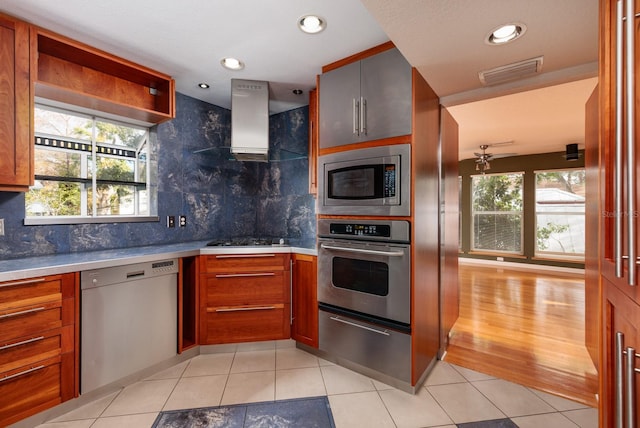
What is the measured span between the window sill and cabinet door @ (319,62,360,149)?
174cm

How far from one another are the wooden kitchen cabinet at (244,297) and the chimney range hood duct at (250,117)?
100cm

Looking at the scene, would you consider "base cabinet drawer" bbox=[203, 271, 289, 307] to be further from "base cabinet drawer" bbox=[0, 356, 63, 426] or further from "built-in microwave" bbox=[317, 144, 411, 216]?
"base cabinet drawer" bbox=[0, 356, 63, 426]

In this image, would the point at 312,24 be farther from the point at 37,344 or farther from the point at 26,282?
the point at 37,344

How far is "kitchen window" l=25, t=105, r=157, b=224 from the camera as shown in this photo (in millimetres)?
2168

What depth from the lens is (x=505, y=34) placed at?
1499mm

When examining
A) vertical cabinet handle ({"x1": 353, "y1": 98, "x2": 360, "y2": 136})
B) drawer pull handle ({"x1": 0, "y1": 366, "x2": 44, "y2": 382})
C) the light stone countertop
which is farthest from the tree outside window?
vertical cabinet handle ({"x1": 353, "y1": 98, "x2": 360, "y2": 136})

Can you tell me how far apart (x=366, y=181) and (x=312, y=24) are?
3.49 feet

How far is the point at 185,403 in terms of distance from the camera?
1806 mm

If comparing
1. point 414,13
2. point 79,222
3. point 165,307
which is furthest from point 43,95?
point 414,13

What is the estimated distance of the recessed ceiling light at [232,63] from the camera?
227 centimetres

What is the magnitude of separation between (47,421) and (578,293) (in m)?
6.06

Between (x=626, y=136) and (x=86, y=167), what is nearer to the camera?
(x=626, y=136)

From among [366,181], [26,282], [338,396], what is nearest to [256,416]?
[338,396]

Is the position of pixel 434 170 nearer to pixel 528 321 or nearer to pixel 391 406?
pixel 391 406
